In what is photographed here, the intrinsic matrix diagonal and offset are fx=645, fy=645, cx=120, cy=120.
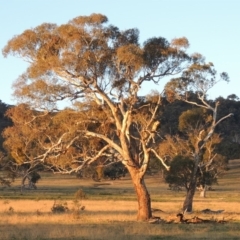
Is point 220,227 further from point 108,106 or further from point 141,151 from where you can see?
point 108,106

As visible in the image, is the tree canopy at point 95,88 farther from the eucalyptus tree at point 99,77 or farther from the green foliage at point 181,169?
the green foliage at point 181,169

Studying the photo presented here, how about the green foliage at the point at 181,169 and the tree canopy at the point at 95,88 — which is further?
the green foliage at the point at 181,169

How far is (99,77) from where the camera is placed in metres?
27.9

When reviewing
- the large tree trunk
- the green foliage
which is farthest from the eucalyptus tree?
the green foliage

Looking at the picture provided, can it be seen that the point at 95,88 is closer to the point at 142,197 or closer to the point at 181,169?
the point at 142,197

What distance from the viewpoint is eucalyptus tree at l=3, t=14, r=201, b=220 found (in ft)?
88.8

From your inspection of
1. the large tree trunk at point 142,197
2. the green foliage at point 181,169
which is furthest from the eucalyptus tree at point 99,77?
the green foliage at point 181,169

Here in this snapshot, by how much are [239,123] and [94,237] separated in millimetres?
110047

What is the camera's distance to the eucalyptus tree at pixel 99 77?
27078 mm

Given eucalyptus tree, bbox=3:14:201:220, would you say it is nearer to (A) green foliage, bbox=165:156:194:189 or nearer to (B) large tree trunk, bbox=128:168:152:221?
(B) large tree trunk, bbox=128:168:152:221

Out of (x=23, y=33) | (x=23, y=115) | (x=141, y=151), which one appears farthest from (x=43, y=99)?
(x=141, y=151)

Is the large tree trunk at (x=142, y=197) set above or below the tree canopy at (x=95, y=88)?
below

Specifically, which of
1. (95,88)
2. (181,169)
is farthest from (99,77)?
(181,169)

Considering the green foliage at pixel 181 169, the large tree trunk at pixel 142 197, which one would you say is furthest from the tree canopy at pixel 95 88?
the green foliage at pixel 181 169
